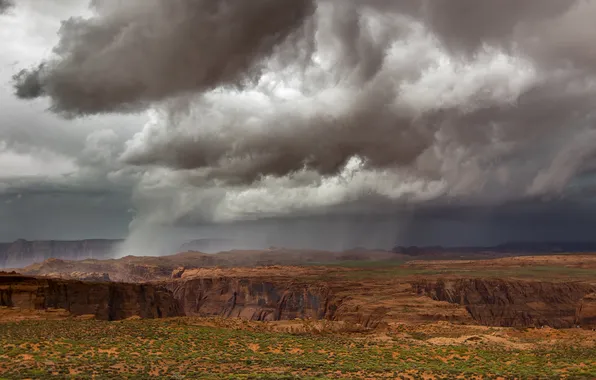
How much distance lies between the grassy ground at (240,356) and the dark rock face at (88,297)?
137 ft

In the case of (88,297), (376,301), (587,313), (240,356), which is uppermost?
(240,356)

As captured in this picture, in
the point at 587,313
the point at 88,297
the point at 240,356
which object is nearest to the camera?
the point at 240,356

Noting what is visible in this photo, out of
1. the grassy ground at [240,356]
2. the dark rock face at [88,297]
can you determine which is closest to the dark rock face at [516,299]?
the dark rock face at [88,297]

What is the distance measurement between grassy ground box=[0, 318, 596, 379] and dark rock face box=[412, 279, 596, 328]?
132214mm

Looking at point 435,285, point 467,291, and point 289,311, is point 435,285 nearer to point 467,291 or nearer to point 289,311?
point 467,291

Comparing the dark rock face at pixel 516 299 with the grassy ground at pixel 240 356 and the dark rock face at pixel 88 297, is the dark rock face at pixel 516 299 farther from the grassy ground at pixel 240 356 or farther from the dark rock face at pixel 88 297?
the grassy ground at pixel 240 356

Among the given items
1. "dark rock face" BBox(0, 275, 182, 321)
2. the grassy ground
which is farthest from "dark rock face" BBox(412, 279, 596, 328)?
the grassy ground

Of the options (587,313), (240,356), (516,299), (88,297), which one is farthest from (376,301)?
(240,356)

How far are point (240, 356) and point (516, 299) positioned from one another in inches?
6766

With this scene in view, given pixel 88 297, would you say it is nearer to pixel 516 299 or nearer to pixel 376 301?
pixel 376 301

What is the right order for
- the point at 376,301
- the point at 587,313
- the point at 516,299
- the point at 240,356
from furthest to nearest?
the point at 516,299 → the point at 587,313 → the point at 376,301 → the point at 240,356

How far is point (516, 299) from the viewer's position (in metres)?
185

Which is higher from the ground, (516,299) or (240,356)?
(240,356)

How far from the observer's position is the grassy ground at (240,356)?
3369 centimetres
